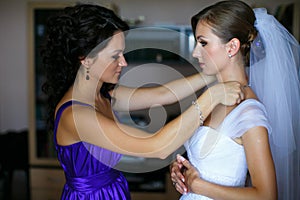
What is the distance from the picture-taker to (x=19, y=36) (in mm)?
3453

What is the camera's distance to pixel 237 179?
1.33 metres

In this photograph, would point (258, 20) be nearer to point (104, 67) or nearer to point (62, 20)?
point (104, 67)

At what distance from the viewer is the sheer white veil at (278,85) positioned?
136 cm

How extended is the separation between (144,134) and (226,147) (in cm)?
27

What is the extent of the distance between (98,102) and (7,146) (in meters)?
1.91

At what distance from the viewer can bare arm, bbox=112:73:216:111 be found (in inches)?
62.6

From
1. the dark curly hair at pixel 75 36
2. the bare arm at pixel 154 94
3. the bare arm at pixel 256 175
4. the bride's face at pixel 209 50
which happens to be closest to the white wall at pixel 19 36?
the bare arm at pixel 154 94

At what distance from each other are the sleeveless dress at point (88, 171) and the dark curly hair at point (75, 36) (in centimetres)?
15

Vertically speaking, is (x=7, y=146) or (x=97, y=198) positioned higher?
(x=97, y=198)

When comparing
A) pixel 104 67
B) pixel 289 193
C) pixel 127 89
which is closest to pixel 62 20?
pixel 104 67

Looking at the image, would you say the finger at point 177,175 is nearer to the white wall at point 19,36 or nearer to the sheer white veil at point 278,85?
the sheer white veil at point 278,85

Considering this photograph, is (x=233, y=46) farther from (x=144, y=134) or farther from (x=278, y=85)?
(x=144, y=134)

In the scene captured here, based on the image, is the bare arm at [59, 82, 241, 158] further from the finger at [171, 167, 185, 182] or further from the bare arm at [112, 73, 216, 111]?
the bare arm at [112, 73, 216, 111]

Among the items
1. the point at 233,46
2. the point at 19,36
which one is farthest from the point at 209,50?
the point at 19,36
